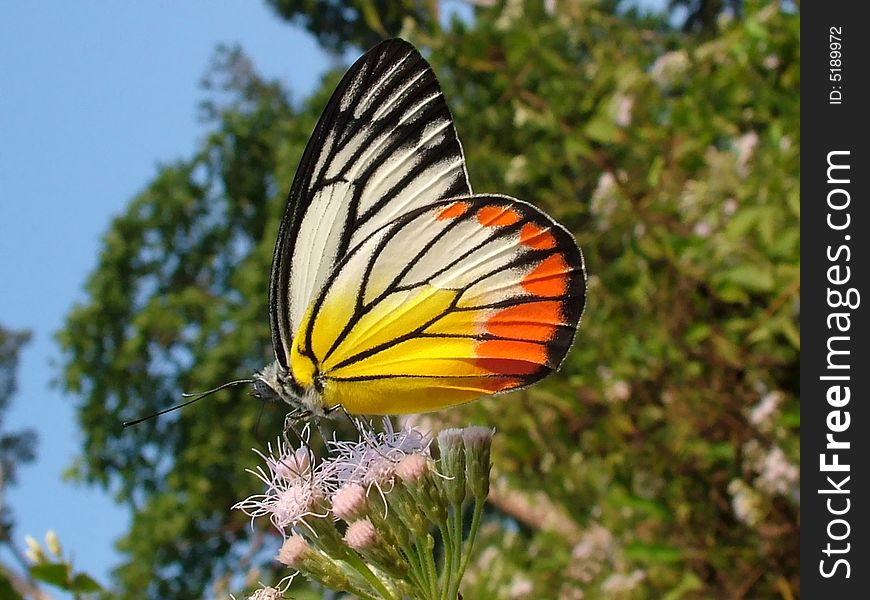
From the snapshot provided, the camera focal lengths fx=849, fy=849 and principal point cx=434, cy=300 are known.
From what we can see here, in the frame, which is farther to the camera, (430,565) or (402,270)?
(402,270)

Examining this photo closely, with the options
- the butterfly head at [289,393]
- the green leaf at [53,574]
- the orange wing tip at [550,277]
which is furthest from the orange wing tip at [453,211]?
the green leaf at [53,574]

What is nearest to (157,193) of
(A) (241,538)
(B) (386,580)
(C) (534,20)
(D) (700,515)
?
(A) (241,538)

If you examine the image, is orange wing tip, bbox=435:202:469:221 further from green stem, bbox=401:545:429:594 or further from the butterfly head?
green stem, bbox=401:545:429:594

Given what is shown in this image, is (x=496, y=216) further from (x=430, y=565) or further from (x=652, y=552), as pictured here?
(x=652, y=552)

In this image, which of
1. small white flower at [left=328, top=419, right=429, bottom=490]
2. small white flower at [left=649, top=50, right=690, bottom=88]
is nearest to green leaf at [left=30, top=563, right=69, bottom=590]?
small white flower at [left=328, top=419, right=429, bottom=490]

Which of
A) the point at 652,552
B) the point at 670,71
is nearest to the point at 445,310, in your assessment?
the point at 652,552

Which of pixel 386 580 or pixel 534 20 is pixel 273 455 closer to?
pixel 386 580
